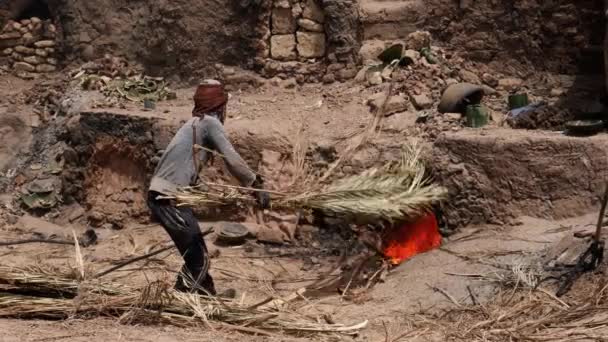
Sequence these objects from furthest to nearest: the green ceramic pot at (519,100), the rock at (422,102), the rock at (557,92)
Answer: the rock at (557,92) < the rock at (422,102) < the green ceramic pot at (519,100)

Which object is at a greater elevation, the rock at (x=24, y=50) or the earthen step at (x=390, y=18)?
the earthen step at (x=390, y=18)

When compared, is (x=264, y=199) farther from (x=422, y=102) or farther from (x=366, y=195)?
(x=422, y=102)

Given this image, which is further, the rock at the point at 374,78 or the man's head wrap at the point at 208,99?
the rock at the point at 374,78

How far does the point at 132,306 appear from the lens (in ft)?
15.3

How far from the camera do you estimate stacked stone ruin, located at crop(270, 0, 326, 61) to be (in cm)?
943

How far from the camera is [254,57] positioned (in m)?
9.75

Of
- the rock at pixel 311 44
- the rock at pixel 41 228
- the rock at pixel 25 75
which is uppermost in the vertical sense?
the rock at pixel 311 44

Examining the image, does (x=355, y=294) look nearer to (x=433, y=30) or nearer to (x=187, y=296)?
(x=187, y=296)

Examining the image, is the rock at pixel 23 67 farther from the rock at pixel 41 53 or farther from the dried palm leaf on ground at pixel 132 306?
the dried palm leaf on ground at pixel 132 306

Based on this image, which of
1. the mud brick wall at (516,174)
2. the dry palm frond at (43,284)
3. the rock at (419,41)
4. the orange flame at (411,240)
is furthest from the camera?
the rock at (419,41)

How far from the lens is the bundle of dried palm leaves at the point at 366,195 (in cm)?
533

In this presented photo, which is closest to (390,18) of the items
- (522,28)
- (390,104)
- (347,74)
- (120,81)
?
(347,74)

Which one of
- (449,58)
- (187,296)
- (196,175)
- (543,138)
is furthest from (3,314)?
(449,58)

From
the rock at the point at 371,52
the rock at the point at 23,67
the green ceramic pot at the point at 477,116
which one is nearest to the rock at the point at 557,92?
the green ceramic pot at the point at 477,116
